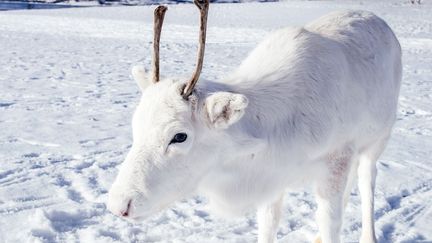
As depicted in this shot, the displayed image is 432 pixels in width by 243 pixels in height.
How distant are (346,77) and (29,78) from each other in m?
7.84

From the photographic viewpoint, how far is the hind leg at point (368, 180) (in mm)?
3834

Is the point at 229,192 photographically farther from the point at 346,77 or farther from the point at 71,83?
the point at 71,83

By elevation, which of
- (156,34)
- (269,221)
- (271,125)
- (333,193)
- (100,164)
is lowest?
(100,164)

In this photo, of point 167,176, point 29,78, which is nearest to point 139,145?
point 167,176

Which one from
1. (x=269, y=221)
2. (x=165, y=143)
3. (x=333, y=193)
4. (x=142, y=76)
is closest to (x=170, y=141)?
(x=165, y=143)

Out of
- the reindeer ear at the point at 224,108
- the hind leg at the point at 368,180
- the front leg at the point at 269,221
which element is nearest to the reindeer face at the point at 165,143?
the reindeer ear at the point at 224,108

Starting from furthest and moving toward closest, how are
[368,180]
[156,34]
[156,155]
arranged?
1. [368,180]
2. [156,34]
3. [156,155]

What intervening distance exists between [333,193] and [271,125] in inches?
24.4

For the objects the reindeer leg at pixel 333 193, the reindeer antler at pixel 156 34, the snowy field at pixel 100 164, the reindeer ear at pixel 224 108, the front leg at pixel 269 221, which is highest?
the reindeer antler at pixel 156 34

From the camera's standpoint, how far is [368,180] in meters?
3.99

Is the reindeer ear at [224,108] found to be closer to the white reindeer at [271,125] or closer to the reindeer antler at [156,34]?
the white reindeer at [271,125]

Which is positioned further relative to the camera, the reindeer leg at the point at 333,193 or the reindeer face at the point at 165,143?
the reindeer leg at the point at 333,193

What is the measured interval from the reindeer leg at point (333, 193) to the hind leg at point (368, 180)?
2.22 feet

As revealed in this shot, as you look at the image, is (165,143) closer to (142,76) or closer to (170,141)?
(170,141)
